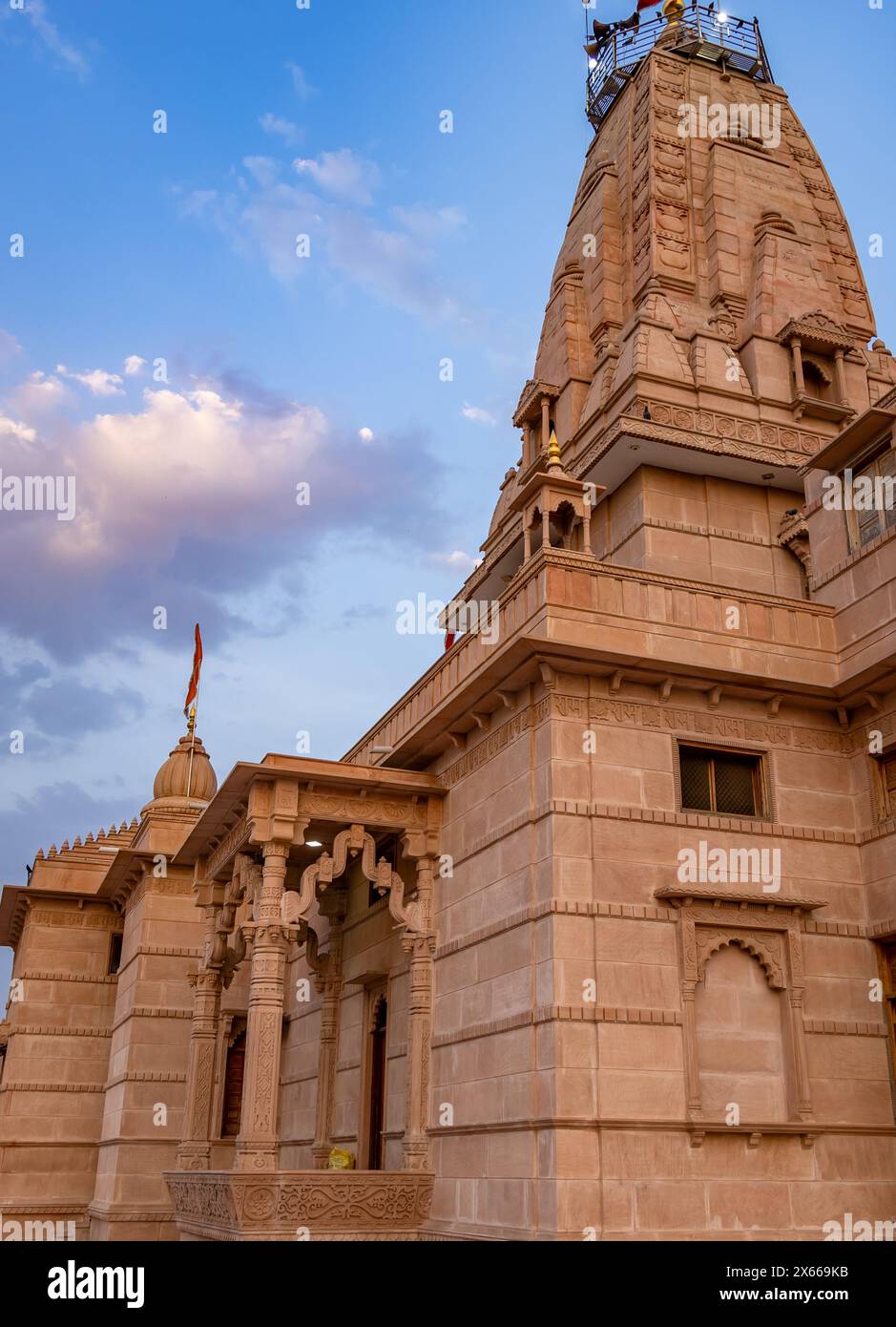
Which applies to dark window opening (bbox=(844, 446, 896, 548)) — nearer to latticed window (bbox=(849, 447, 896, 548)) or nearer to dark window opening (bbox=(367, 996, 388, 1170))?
latticed window (bbox=(849, 447, 896, 548))

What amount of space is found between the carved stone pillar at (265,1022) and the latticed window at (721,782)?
5330 millimetres

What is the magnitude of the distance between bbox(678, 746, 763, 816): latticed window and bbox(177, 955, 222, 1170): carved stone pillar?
899 centimetres

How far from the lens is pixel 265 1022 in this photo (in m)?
15.1

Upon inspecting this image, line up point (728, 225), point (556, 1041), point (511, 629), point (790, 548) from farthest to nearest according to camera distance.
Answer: point (728, 225) < point (790, 548) < point (511, 629) < point (556, 1041)

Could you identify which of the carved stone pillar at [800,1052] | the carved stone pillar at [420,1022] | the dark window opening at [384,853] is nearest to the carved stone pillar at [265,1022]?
the carved stone pillar at [420,1022]


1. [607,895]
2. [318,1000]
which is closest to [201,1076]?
[318,1000]

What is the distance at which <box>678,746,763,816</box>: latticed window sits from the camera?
14570 millimetres

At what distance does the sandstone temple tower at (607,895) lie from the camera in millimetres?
13055

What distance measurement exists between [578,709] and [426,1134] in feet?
19.1

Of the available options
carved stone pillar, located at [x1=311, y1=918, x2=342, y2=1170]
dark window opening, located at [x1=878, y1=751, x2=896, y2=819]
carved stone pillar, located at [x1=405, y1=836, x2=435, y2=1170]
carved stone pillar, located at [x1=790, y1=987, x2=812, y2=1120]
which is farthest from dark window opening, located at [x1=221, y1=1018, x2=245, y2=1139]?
dark window opening, located at [x1=878, y1=751, x2=896, y2=819]

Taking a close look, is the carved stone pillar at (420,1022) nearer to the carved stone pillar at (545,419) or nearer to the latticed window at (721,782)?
the latticed window at (721,782)

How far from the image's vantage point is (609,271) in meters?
25.3

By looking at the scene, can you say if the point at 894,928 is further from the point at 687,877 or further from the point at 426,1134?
the point at 426,1134

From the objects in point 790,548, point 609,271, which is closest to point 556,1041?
point 790,548
